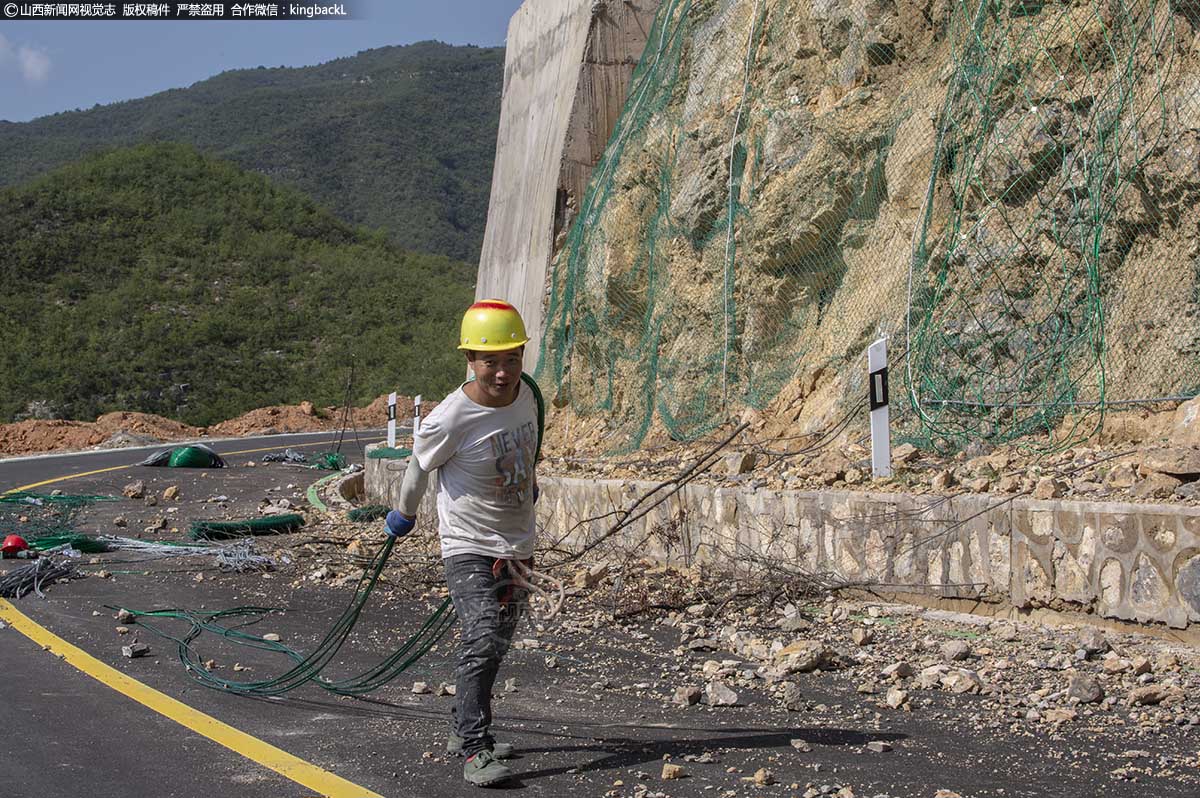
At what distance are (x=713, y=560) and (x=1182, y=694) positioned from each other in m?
3.49

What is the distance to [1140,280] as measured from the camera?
841cm

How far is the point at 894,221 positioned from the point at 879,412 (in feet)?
9.72

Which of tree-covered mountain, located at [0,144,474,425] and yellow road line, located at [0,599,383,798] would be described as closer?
yellow road line, located at [0,599,383,798]

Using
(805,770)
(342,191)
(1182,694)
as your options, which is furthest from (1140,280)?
(342,191)

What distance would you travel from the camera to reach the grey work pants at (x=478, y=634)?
175 inches

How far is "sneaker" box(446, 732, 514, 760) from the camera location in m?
4.43

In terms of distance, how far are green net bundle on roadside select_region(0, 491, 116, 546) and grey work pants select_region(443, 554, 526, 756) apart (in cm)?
743

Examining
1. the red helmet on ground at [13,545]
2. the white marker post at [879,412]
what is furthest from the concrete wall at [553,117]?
the white marker post at [879,412]

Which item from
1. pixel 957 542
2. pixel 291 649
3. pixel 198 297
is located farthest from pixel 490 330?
pixel 198 297

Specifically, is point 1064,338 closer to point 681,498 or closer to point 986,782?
point 681,498

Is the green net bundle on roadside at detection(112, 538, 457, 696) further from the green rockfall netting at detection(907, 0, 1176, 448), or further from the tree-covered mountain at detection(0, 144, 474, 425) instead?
the tree-covered mountain at detection(0, 144, 474, 425)

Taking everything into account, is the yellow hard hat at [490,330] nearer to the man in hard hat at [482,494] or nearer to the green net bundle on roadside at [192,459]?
the man in hard hat at [482,494]

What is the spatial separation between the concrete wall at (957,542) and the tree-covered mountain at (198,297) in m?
34.5

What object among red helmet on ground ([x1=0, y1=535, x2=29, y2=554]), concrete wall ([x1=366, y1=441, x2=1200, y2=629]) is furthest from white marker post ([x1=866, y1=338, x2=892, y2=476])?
red helmet on ground ([x1=0, y1=535, x2=29, y2=554])
